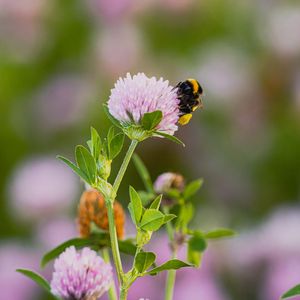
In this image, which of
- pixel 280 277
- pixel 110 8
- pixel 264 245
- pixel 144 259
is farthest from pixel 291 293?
pixel 110 8

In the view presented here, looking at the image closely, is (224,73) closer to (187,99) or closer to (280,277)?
(280,277)

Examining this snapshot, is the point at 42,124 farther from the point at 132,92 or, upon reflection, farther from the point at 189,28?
the point at 132,92

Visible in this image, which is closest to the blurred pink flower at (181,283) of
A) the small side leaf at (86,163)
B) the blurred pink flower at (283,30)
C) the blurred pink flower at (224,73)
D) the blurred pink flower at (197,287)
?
the blurred pink flower at (197,287)

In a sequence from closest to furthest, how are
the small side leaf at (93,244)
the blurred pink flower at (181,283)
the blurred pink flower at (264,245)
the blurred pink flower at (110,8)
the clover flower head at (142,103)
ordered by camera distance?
the clover flower head at (142,103)
the small side leaf at (93,244)
the blurred pink flower at (181,283)
the blurred pink flower at (264,245)
the blurred pink flower at (110,8)

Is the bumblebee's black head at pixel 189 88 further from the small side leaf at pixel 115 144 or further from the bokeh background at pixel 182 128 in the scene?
the bokeh background at pixel 182 128

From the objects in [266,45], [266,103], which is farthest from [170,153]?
[266,45]

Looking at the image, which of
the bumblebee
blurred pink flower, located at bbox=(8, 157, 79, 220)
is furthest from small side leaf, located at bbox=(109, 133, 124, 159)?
blurred pink flower, located at bbox=(8, 157, 79, 220)
